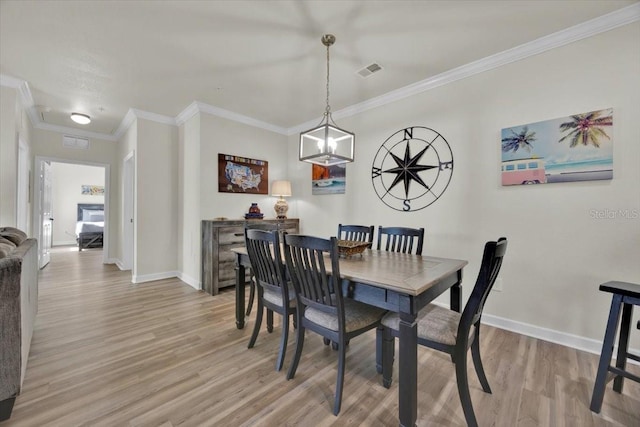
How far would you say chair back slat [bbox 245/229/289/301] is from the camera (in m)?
1.74

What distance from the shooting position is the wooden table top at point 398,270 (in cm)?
136

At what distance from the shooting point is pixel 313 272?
5.10 ft

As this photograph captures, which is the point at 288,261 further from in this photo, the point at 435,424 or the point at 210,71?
the point at 210,71

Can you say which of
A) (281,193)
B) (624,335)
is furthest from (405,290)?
(281,193)

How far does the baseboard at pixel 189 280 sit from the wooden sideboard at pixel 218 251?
13cm

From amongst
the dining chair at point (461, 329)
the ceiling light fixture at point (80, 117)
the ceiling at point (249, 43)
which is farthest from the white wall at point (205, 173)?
the dining chair at point (461, 329)

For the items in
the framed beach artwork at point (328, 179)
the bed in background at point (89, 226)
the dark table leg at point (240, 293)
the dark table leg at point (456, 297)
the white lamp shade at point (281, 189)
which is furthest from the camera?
the bed in background at point (89, 226)

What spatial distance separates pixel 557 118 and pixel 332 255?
232 centimetres

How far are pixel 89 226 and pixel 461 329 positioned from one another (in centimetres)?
910

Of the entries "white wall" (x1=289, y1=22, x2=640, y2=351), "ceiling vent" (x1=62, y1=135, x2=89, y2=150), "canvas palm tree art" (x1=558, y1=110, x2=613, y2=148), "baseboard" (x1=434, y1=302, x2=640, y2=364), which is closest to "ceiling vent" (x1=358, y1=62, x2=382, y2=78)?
"white wall" (x1=289, y1=22, x2=640, y2=351)

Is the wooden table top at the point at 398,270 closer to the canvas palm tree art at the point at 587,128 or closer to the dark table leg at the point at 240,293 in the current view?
the dark table leg at the point at 240,293

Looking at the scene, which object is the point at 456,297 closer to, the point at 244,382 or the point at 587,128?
the point at 244,382

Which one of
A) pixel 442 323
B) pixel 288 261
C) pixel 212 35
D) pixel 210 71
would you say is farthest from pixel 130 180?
pixel 442 323

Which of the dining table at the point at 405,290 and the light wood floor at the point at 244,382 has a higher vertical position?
the dining table at the point at 405,290
